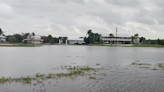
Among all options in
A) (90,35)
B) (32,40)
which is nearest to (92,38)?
(90,35)

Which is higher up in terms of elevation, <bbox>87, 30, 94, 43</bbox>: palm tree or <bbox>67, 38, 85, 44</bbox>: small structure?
<bbox>87, 30, 94, 43</bbox>: palm tree

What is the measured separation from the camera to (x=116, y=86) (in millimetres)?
15711

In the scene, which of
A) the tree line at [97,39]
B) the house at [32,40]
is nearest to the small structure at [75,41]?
the tree line at [97,39]

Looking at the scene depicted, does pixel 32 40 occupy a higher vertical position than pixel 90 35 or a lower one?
lower

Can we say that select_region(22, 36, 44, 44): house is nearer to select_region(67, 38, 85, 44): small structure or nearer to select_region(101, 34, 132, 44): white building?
select_region(67, 38, 85, 44): small structure

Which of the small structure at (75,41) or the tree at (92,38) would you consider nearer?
the tree at (92,38)

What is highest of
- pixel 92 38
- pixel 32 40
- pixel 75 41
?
pixel 92 38

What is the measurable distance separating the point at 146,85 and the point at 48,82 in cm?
851

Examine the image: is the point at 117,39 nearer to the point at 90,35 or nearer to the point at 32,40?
the point at 90,35

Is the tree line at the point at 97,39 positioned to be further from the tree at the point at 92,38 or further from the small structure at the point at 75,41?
the small structure at the point at 75,41

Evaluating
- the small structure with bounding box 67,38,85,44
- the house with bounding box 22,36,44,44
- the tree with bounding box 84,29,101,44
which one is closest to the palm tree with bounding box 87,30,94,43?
the tree with bounding box 84,29,101,44

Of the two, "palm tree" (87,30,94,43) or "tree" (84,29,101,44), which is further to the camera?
"tree" (84,29,101,44)

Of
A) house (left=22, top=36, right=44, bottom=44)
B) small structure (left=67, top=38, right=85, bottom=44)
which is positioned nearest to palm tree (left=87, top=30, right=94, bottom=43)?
small structure (left=67, top=38, right=85, bottom=44)

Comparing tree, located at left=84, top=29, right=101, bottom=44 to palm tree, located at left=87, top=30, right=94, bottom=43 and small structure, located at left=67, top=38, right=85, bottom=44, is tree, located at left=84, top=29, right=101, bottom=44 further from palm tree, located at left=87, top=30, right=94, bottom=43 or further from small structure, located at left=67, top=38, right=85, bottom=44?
small structure, located at left=67, top=38, right=85, bottom=44
